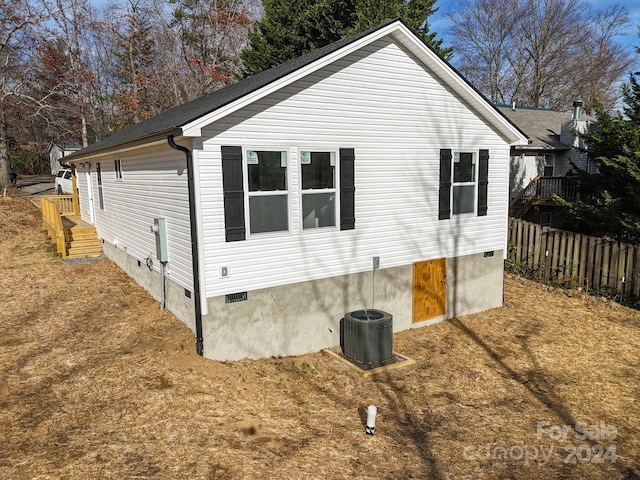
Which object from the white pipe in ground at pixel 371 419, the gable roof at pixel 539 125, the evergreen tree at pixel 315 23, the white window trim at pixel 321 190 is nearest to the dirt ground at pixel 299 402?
the white pipe in ground at pixel 371 419

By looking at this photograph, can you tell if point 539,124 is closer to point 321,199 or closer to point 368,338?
point 321,199

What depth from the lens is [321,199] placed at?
9164 mm

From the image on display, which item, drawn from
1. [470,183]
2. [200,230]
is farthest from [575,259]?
[200,230]

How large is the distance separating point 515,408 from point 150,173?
8.69m

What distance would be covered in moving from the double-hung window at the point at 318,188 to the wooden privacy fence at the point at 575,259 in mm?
9236

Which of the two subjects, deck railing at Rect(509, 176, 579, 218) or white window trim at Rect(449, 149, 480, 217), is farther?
deck railing at Rect(509, 176, 579, 218)

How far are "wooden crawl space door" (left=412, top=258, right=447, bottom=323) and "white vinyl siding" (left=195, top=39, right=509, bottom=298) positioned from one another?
12.4 inches

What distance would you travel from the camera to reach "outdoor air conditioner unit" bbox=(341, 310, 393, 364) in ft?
29.5

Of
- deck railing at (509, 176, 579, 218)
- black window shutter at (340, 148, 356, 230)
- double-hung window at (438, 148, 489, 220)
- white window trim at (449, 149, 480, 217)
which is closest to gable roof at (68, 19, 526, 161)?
white window trim at (449, 149, 480, 217)

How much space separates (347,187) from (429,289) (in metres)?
3.84

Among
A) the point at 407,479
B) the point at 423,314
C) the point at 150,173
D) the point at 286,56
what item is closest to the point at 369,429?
the point at 407,479

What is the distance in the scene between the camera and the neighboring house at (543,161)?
21.3 meters

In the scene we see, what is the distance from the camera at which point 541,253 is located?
15.1 m

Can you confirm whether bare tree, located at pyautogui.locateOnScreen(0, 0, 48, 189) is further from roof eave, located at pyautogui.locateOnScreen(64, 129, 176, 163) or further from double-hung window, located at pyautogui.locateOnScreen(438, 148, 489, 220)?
double-hung window, located at pyautogui.locateOnScreen(438, 148, 489, 220)
